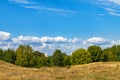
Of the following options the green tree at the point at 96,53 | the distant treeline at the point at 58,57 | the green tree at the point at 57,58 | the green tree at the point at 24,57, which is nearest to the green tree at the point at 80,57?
the distant treeline at the point at 58,57

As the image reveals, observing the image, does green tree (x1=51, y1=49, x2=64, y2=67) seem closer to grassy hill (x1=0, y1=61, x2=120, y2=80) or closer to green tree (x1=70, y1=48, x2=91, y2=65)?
green tree (x1=70, y1=48, x2=91, y2=65)

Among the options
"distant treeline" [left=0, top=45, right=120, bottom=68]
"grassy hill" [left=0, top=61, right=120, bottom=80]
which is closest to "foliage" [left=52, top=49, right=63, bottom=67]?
"distant treeline" [left=0, top=45, right=120, bottom=68]

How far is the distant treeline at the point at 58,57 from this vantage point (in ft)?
503

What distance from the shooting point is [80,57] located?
154375 millimetres

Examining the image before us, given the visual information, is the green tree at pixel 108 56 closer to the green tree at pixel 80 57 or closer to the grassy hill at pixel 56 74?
the green tree at pixel 80 57

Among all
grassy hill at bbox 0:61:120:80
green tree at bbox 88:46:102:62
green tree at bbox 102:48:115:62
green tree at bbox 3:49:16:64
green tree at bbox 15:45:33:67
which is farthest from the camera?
green tree at bbox 102:48:115:62

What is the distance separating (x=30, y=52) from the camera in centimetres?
16575

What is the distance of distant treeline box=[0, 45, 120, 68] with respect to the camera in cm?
15330

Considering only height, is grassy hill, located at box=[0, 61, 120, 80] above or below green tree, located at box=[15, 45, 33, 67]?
below

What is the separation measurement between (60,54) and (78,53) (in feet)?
35.7

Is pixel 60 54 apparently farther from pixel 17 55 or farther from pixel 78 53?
pixel 17 55

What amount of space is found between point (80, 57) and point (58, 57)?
11594 millimetres

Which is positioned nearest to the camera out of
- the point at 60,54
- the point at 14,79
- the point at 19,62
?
the point at 14,79

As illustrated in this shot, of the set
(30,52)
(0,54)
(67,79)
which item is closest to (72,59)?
(30,52)
